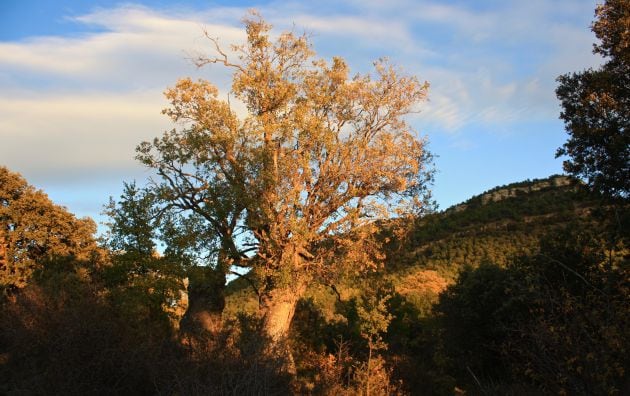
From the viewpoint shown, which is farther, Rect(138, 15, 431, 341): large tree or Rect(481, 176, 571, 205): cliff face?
Rect(481, 176, 571, 205): cliff face

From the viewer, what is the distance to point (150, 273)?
25.9 meters

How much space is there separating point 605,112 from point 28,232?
41.1 metres

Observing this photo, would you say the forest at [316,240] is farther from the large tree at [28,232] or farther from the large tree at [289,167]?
the large tree at [28,232]

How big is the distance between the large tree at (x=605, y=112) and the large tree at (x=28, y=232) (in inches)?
1380

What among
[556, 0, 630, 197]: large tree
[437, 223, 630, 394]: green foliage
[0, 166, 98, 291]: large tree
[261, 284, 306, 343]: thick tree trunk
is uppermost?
[0, 166, 98, 291]: large tree

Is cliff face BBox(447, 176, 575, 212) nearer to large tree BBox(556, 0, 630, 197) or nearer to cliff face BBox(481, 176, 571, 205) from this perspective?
cliff face BBox(481, 176, 571, 205)

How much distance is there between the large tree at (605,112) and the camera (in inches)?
818

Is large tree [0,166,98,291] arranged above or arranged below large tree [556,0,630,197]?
above

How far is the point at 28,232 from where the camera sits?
141ft

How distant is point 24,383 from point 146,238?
11.8 metres

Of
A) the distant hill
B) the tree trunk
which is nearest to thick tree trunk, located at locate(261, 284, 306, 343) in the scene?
the tree trunk

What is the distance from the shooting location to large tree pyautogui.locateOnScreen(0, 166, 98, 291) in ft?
139

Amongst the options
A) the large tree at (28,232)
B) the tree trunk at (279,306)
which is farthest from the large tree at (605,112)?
the large tree at (28,232)

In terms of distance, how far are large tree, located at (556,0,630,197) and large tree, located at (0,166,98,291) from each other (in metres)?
35.0
